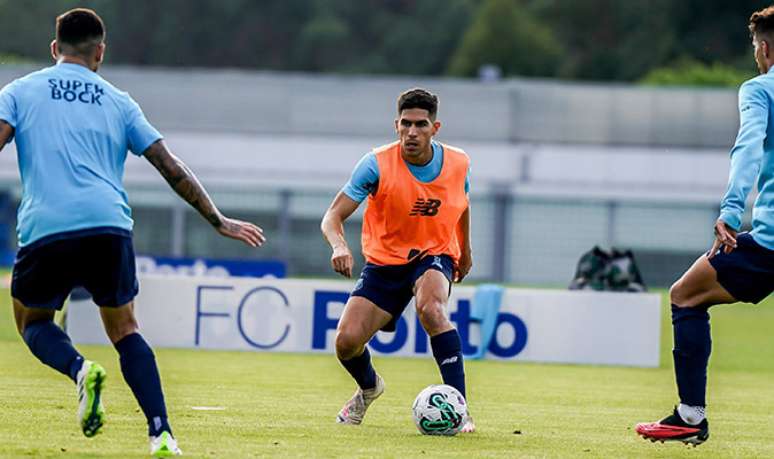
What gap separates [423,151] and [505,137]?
38.6 meters

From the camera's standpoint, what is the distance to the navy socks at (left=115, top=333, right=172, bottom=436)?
793cm

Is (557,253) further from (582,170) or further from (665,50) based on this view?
(665,50)

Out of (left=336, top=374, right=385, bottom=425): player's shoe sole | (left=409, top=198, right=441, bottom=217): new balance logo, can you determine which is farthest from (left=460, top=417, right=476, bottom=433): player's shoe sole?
(left=409, top=198, right=441, bottom=217): new balance logo

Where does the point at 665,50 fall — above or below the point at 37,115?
above

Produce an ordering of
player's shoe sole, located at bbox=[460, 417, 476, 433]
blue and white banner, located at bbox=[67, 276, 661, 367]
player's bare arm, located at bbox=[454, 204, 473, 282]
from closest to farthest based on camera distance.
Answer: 1. player's shoe sole, located at bbox=[460, 417, 476, 433]
2. player's bare arm, located at bbox=[454, 204, 473, 282]
3. blue and white banner, located at bbox=[67, 276, 661, 367]

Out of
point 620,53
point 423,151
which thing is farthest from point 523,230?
point 620,53

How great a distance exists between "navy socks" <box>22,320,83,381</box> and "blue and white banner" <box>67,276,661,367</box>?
10.4 m

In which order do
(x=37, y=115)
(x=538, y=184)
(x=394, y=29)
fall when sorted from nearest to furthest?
1. (x=37, y=115)
2. (x=538, y=184)
3. (x=394, y=29)

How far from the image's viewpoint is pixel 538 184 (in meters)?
47.6

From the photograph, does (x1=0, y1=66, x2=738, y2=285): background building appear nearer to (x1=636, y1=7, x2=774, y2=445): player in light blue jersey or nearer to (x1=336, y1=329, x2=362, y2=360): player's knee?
(x1=336, y1=329, x2=362, y2=360): player's knee

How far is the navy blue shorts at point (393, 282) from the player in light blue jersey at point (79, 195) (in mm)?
2542

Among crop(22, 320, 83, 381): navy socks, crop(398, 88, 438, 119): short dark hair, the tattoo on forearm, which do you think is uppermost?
crop(398, 88, 438, 119): short dark hair

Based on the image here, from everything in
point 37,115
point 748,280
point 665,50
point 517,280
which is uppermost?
point 665,50

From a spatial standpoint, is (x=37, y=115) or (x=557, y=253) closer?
(x=37, y=115)
